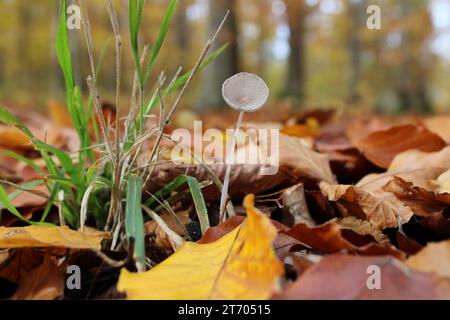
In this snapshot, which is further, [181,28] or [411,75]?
[181,28]

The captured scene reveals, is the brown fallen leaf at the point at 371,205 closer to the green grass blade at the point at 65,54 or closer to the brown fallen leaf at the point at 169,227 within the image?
the brown fallen leaf at the point at 169,227

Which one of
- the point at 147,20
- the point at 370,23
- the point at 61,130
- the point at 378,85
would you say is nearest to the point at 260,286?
the point at 370,23

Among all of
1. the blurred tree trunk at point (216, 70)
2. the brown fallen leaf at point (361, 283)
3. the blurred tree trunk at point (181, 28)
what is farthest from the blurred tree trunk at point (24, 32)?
the brown fallen leaf at point (361, 283)

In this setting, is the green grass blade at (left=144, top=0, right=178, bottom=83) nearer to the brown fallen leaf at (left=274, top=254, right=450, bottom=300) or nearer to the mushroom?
the mushroom

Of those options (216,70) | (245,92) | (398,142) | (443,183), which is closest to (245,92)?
(245,92)

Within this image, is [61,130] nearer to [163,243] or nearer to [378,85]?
[163,243]

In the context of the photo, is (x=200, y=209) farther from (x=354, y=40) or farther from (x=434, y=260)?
(x=354, y=40)

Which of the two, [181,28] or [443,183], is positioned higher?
[181,28]
